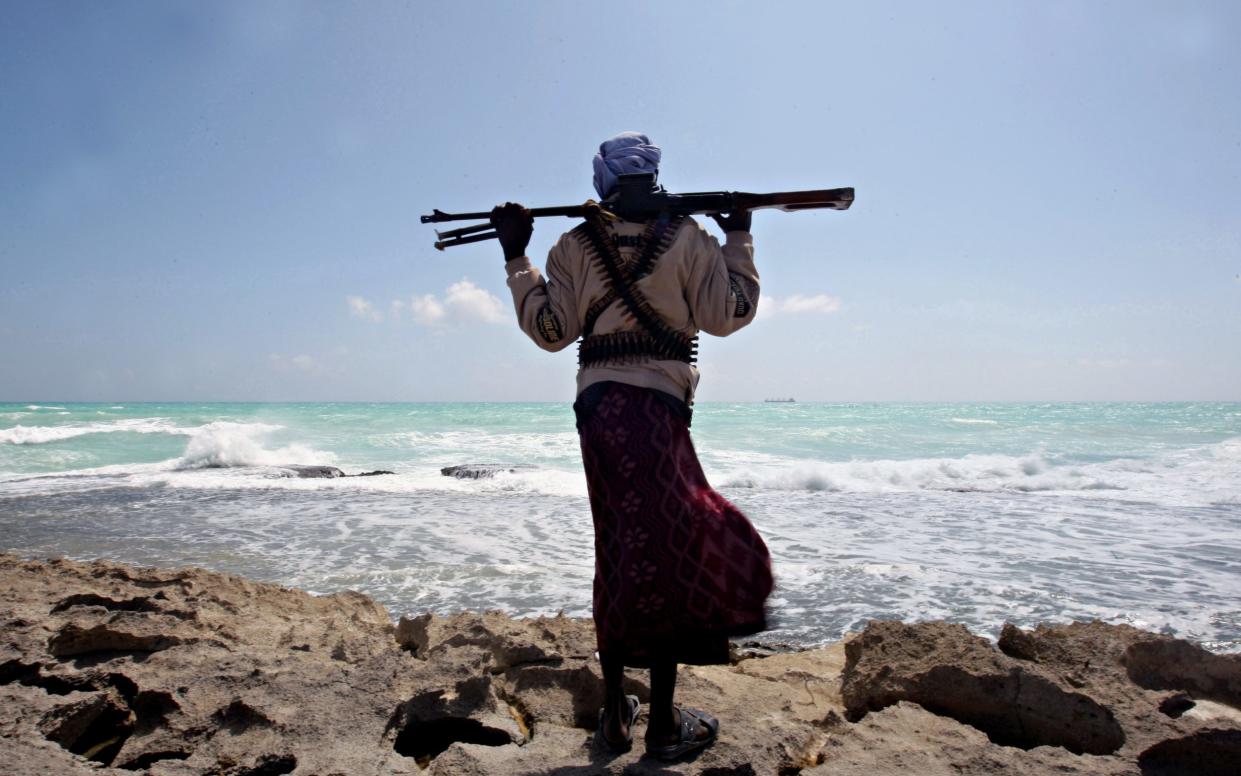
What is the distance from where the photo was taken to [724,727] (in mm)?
2191

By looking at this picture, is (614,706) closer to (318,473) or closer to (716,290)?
(716,290)

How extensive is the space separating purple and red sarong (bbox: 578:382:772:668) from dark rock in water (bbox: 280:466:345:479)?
1180 cm

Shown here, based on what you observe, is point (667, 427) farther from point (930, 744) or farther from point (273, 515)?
point (273, 515)

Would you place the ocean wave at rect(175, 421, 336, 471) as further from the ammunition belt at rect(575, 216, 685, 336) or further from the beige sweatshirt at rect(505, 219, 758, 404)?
the ammunition belt at rect(575, 216, 685, 336)

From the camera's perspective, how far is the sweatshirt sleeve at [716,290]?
82.1 inches

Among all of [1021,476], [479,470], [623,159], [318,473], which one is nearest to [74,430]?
[318,473]

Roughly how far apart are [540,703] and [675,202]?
1697 mm

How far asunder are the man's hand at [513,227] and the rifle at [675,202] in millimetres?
46

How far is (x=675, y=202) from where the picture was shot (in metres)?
2.15

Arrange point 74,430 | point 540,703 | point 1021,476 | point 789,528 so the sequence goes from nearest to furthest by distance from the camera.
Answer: point 540,703 < point 789,528 < point 1021,476 < point 74,430

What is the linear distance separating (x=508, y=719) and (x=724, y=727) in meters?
0.67

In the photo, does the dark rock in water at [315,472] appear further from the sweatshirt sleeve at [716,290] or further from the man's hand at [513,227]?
the sweatshirt sleeve at [716,290]

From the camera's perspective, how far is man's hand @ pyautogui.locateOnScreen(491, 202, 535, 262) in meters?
2.25

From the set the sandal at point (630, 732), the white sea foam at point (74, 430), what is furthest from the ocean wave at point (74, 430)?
the sandal at point (630, 732)
